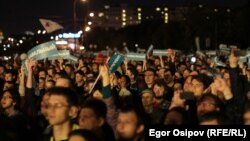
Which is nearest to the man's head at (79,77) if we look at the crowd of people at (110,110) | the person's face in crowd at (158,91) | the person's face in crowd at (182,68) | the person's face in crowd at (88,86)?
the crowd of people at (110,110)

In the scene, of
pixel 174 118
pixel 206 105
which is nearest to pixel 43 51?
pixel 206 105

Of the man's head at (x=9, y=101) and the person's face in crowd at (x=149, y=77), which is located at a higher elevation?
the person's face in crowd at (x=149, y=77)

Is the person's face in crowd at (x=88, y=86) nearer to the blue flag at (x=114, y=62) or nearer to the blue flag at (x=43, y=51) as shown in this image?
the blue flag at (x=114, y=62)

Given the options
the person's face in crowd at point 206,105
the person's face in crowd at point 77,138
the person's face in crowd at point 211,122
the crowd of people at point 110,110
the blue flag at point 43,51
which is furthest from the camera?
the blue flag at point 43,51

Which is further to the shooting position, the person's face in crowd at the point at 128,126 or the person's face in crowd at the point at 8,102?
the person's face in crowd at the point at 8,102

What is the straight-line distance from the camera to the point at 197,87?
9.00 metres

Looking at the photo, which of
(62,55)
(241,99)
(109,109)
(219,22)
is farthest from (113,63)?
(219,22)

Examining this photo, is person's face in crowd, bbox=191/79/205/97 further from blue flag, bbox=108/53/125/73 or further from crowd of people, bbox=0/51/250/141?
blue flag, bbox=108/53/125/73

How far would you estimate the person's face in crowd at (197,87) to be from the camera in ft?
29.3

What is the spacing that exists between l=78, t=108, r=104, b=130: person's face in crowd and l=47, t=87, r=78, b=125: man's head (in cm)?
10

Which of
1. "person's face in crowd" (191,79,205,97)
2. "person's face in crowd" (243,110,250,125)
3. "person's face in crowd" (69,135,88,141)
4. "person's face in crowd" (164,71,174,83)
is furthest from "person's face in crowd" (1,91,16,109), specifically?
"person's face in crowd" (164,71,174,83)

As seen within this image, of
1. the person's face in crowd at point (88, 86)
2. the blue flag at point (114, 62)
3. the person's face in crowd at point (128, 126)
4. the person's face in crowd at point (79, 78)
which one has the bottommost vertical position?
the person's face in crowd at point (128, 126)

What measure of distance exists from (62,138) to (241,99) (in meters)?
3.13

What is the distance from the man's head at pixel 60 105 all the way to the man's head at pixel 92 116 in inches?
4.5
